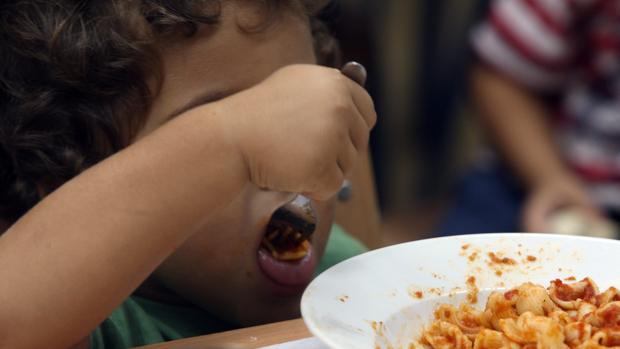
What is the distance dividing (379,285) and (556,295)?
0.15 m

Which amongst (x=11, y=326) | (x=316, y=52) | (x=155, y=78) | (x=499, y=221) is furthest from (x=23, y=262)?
(x=499, y=221)

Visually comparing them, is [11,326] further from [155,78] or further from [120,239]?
[155,78]

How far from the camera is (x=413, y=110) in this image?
8.13ft

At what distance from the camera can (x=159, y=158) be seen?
2.38 feet

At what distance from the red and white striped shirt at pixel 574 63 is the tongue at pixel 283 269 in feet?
2.63

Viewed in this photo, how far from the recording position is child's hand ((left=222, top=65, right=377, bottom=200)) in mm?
712

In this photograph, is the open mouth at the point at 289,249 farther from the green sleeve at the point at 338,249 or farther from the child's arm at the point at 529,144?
the child's arm at the point at 529,144

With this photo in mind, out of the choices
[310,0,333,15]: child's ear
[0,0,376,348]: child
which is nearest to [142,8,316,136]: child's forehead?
[0,0,376,348]: child

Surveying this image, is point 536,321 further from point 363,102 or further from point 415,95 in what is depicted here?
point 415,95

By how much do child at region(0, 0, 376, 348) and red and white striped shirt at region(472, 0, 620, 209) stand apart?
0.72 m

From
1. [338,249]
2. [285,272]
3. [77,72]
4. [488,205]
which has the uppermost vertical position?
[77,72]

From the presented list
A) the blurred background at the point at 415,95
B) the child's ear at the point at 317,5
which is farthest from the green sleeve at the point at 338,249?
the blurred background at the point at 415,95

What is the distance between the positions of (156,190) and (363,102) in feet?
0.61

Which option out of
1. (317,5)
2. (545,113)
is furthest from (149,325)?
(545,113)
